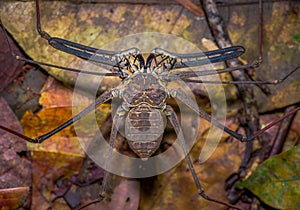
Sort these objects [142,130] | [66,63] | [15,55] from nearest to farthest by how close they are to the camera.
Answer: [142,130] < [15,55] < [66,63]

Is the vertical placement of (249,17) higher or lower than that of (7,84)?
higher

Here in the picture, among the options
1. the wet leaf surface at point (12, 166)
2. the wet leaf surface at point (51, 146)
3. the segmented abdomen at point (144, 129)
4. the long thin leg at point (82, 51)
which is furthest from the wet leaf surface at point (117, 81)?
the segmented abdomen at point (144, 129)

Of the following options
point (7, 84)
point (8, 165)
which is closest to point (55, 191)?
point (8, 165)

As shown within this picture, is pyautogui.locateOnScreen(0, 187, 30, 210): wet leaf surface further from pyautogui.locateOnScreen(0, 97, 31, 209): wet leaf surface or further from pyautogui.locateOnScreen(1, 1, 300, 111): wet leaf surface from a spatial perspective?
pyautogui.locateOnScreen(1, 1, 300, 111): wet leaf surface

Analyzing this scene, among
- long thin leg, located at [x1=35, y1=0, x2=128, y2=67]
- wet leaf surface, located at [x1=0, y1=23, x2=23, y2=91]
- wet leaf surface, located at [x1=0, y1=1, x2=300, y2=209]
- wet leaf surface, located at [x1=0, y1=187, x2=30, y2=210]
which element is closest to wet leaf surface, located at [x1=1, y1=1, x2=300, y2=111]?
wet leaf surface, located at [x1=0, y1=1, x2=300, y2=209]

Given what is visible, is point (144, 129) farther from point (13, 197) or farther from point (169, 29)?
point (13, 197)

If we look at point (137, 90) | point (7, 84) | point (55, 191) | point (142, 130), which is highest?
point (7, 84)

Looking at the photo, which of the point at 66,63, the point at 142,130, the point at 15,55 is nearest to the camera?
the point at 142,130

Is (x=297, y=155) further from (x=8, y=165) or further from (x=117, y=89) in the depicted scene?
(x=8, y=165)

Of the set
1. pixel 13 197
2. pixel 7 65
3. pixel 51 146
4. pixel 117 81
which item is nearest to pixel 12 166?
pixel 13 197

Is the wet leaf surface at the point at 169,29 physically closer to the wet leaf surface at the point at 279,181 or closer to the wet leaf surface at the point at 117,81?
the wet leaf surface at the point at 117,81
